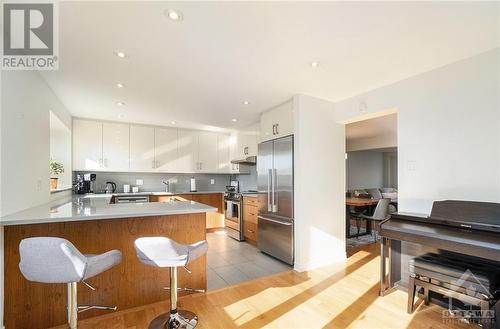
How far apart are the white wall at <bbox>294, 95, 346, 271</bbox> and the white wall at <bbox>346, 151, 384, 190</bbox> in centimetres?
445

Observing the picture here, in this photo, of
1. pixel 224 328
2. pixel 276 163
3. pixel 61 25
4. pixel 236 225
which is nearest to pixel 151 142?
pixel 236 225

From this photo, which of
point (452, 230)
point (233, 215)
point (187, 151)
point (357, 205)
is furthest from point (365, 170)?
point (452, 230)

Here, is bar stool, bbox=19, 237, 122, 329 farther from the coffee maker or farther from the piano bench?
the coffee maker

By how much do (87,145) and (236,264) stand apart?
3593 mm

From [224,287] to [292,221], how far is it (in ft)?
4.01

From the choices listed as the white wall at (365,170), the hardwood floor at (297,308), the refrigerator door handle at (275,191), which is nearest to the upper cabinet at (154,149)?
the refrigerator door handle at (275,191)

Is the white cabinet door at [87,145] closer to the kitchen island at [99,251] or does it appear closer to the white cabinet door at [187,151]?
the white cabinet door at [187,151]

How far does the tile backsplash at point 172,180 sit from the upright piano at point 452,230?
3.42 m

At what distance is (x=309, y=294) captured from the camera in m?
2.47

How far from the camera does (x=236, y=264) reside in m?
3.34

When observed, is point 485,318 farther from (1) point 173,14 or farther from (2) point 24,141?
(2) point 24,141

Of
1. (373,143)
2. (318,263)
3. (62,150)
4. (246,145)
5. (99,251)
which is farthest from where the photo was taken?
(373,143)

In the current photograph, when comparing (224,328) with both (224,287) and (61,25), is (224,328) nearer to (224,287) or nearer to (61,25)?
(224,287)

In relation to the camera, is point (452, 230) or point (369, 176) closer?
point (452, 230)
